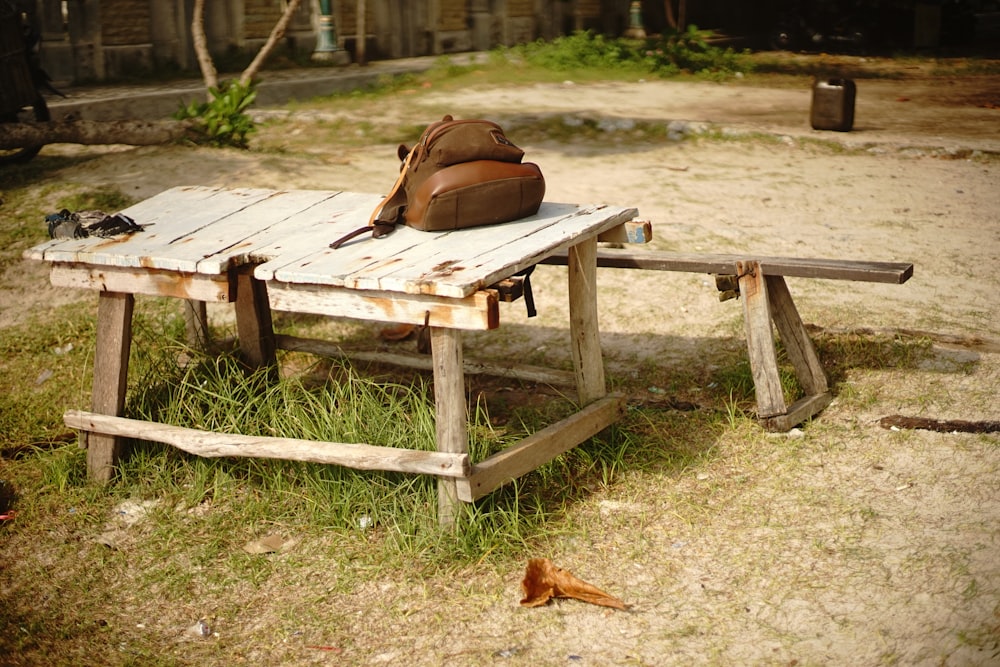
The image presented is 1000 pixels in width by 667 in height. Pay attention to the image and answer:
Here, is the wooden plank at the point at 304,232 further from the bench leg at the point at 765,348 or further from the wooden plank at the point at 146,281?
the bench leg at the point at 765,348

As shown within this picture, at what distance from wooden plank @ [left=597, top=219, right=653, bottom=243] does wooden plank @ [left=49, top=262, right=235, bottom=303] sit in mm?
1444

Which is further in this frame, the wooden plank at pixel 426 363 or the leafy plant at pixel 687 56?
the leafy plant at pixel 687 56

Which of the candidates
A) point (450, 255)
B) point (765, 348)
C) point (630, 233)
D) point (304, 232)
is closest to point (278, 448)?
point (304, 232)

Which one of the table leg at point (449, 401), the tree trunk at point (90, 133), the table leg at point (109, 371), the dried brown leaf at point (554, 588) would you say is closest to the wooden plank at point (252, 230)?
the table leg at point (109, 371)

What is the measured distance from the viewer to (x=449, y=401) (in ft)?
11.0

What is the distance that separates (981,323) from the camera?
16.8ft

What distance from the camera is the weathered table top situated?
324 centimetres

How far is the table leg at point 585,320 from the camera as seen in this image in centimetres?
395

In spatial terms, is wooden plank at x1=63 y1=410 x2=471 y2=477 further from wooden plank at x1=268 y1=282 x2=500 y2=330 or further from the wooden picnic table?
wooden plank at x1=268 y1=282 x2=500 y2=330

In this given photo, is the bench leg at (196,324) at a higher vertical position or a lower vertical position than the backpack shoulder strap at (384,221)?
lower

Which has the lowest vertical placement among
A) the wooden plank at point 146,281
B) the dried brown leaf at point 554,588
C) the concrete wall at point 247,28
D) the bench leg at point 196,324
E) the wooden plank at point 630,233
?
the dried brown leaf at point 554,588

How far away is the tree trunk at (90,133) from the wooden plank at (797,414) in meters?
5.89

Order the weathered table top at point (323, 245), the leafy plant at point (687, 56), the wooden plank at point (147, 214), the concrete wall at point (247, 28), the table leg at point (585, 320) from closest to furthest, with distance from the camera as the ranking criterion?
the weathered table top at point (323, 245)
the wooden plank at point (147, 214)
the table leg at point (585, 320)
the concrete wall at point (247, 28)
the leafy plant at point (687, 56)

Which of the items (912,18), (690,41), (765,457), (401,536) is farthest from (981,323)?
(912,18)
